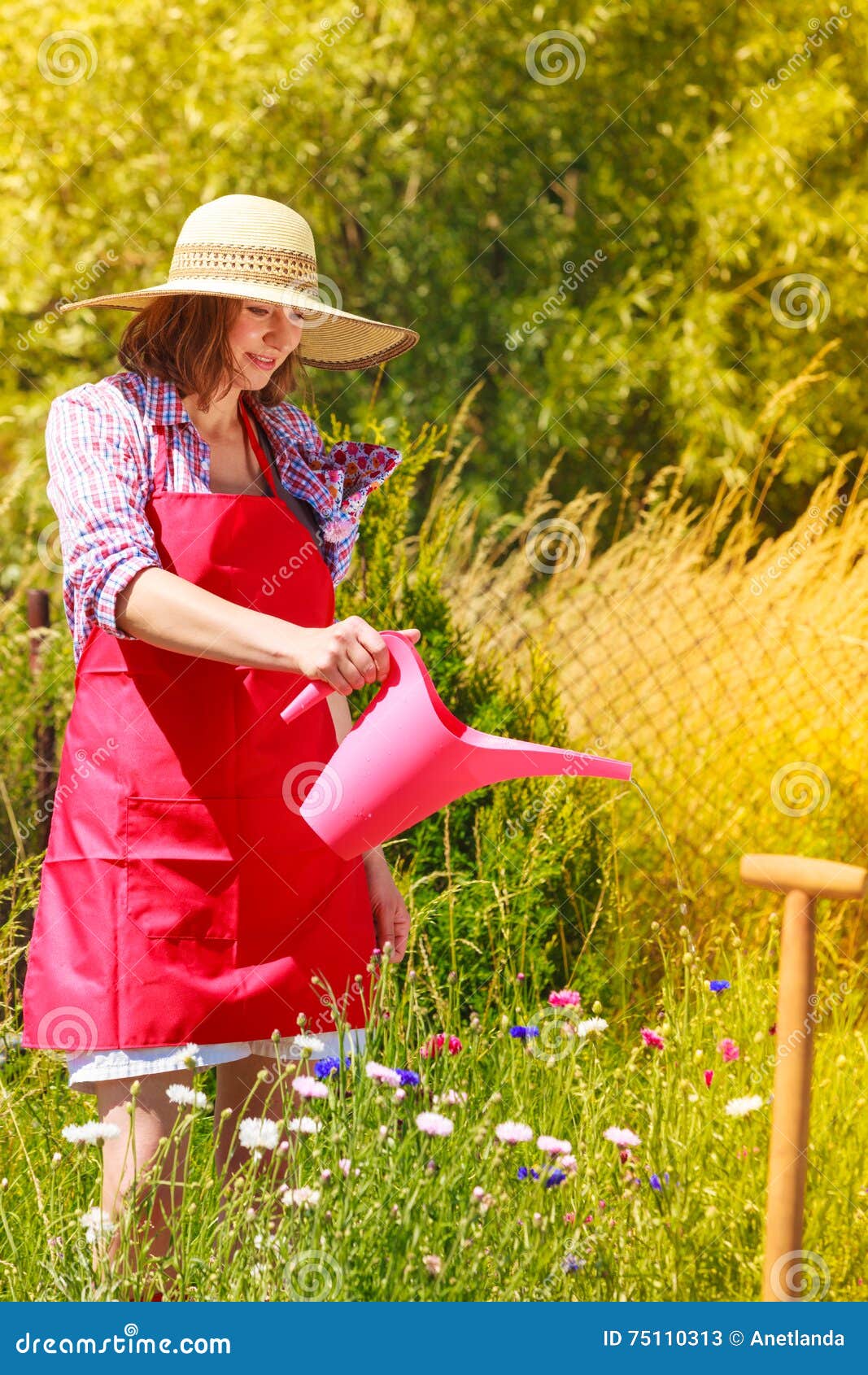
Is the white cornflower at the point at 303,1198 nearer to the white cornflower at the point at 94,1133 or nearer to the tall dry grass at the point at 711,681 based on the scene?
the white cornflower at the point at 94,1133

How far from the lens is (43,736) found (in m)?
4.24

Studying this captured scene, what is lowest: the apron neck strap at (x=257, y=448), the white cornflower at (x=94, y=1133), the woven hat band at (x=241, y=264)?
the white cornflower at (x=94, y=1133)

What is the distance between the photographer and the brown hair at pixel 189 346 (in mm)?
2010

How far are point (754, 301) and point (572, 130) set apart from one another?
5.38ft

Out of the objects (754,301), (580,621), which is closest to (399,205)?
(754,301)

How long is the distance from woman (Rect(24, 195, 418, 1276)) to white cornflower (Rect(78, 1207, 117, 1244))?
0.18 feet

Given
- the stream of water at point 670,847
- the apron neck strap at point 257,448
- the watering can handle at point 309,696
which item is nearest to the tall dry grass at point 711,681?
the stream of water at point 670,847

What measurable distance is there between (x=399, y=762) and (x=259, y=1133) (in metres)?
0.52

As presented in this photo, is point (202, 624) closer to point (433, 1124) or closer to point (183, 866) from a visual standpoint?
point (183, 866)

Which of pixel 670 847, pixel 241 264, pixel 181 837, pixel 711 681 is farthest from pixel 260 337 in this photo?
pixel 711 681


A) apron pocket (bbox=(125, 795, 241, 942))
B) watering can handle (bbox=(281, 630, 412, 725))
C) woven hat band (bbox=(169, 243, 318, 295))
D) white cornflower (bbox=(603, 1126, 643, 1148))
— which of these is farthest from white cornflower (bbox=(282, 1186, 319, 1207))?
woven hat band (bbox=(169, 243, 318, 295))

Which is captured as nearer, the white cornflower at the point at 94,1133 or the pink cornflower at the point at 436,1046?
the white cornflower at the point at 94,1133

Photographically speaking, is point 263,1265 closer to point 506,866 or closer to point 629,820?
point 506,866

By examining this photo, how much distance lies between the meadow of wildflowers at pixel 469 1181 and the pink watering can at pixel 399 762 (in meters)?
0.37
